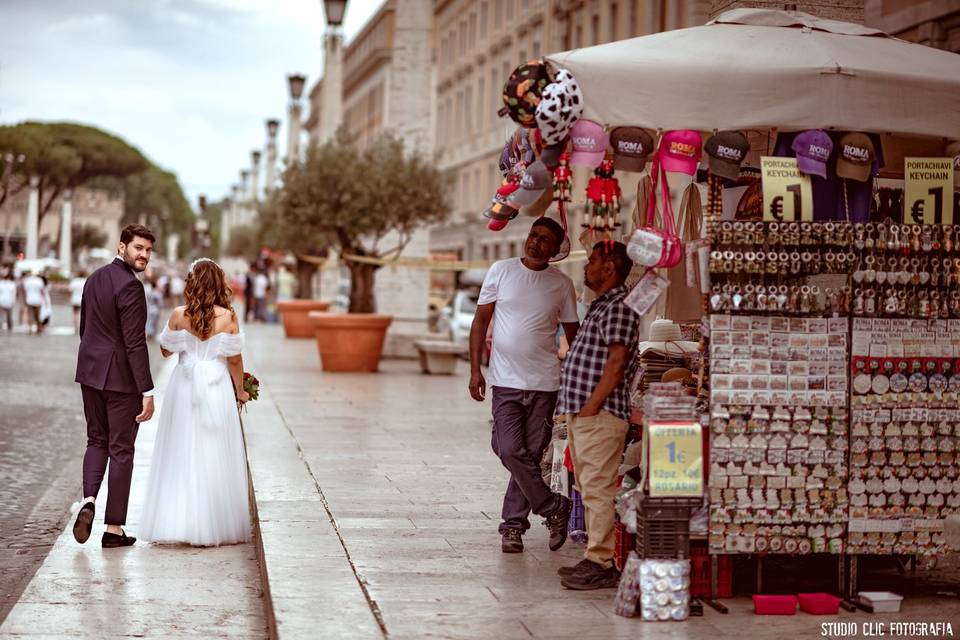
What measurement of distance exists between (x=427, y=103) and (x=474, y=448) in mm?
14913

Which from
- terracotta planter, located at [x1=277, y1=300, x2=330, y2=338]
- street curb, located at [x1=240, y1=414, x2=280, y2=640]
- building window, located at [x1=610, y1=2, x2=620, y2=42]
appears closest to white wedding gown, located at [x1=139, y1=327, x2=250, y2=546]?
street curb, located at [x1=240, y1=414, x2=280, y2=640]

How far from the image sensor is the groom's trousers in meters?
8.56

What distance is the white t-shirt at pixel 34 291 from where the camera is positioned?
3678 centimetres

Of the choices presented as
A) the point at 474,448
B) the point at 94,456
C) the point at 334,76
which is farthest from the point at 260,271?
the point at 94,456

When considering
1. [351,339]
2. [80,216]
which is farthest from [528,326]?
[80,216]

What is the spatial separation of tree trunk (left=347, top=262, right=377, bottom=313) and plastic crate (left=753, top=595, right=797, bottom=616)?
18657 millimetres

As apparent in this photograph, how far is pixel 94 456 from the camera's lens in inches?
339

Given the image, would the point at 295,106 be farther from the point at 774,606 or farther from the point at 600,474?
the point at 774,606

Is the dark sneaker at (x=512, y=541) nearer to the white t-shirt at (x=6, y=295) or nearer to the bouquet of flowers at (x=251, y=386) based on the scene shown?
the bouquet of flowers at (x=251, y=386)

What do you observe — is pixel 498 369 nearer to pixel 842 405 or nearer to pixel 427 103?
pixel 842 405

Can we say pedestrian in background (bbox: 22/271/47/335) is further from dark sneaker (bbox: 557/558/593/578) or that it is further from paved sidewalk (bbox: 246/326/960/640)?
dark sneaker (bbox: 557/558/593/578)

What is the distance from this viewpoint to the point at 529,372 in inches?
311

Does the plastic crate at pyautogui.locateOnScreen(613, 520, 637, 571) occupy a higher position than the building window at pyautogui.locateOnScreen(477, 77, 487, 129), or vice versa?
the building window at pyautogui.locateOnScreen(477, 77, 487, 129)

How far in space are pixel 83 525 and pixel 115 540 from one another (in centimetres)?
38
